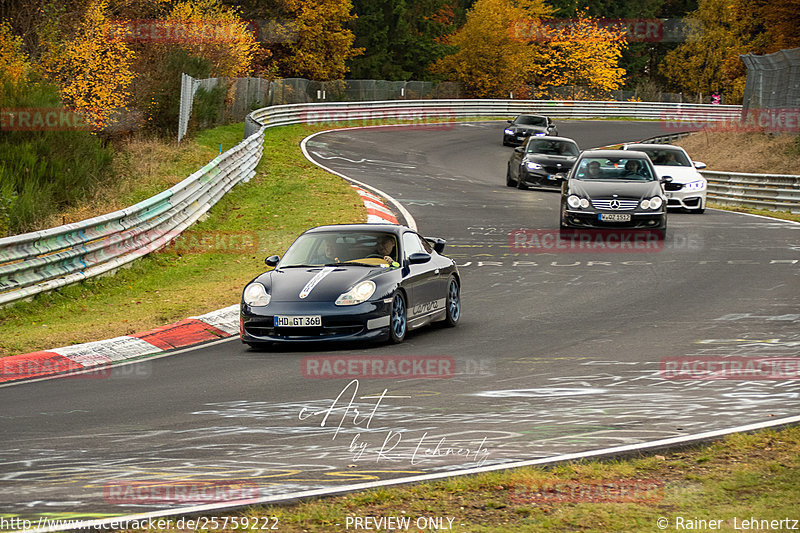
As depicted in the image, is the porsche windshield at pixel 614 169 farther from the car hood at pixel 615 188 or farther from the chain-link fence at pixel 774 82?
the chain-link fence at pixel 774 82

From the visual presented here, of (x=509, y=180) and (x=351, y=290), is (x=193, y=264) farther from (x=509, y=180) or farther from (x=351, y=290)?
(x=509, y=180)

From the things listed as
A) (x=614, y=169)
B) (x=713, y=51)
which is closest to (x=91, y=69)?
(x=614, y=169)

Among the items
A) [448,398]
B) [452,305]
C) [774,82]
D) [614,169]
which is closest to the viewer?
[448,398]

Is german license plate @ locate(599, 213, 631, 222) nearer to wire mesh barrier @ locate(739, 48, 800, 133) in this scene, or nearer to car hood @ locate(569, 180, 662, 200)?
car hood @ locate(569, 180, 662, 200)

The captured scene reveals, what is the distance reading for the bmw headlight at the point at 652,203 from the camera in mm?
20141

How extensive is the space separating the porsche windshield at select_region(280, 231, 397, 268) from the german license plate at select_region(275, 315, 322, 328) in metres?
1.20

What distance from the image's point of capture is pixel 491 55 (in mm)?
81062

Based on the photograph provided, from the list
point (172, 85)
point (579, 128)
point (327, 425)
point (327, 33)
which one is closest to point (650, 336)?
point (327, 425)

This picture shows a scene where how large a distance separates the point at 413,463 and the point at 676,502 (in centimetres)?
160

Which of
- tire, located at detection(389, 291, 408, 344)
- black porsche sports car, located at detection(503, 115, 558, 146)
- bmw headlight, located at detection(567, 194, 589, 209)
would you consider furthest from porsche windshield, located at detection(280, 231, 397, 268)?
black porsche sports car, located at detection(503, 115, 558, 146)

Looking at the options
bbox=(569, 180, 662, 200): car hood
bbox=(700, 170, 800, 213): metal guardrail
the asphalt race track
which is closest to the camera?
the asphalt race track

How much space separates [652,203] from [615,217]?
2.43 ft

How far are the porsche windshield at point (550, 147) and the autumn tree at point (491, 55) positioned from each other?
49.9 m

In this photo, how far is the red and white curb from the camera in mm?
10672
